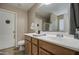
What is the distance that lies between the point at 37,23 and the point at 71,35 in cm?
56

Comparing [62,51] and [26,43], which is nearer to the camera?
[62,51]

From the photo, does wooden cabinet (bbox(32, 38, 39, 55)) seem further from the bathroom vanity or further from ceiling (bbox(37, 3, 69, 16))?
ceiling (bbox(37, 3, 69, 16))

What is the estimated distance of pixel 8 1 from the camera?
1522 millimetres

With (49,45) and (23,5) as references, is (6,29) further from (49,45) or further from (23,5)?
(49,45)

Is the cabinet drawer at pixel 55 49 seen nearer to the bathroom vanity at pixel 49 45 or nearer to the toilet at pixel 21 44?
the bathroom vanity at pixel 49 45

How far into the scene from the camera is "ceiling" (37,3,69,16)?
152 cm

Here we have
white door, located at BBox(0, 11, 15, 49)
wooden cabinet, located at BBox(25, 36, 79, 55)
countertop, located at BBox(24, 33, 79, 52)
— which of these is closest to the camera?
countertop, located at BBox(24, 33, 79, 52)

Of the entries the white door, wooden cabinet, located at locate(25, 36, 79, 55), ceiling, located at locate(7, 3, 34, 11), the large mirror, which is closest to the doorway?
the white door

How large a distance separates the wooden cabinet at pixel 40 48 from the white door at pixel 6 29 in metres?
0.25
